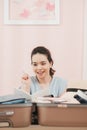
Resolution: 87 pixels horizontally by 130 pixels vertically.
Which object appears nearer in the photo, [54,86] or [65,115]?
[65,115]

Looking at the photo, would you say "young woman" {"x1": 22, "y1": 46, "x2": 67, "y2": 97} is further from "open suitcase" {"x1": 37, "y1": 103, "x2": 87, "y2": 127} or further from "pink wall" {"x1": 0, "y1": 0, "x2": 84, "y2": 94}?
"open suitcase" {"x1": 37, "y1": 103, "x2": 87, "y2": 127}

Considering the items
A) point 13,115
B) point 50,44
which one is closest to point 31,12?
point 50,44

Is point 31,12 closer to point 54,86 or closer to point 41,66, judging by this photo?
point 41,66

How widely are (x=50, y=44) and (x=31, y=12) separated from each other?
1.14 feet

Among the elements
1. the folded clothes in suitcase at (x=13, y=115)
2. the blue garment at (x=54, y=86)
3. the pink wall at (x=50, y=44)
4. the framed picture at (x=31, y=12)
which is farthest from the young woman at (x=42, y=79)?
the folded clothes in suitcase at (x=13, y=115)

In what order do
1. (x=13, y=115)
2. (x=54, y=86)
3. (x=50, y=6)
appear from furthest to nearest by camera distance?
(x=50, y=6) < (x=54, y=86) < (x=13, y=115)

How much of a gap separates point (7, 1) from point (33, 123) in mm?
1537

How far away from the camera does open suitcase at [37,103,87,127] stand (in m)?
0.75

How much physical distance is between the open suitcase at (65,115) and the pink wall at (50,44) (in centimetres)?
134

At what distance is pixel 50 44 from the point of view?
83.0 inches

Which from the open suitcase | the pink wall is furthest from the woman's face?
the open suitcase

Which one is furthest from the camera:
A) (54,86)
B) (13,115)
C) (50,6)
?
(50,6)

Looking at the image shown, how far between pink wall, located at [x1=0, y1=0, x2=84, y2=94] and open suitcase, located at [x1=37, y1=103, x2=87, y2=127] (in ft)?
4.38

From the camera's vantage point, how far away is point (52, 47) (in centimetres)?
211
